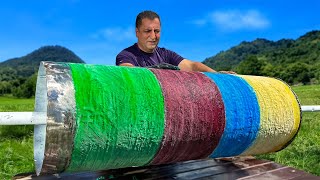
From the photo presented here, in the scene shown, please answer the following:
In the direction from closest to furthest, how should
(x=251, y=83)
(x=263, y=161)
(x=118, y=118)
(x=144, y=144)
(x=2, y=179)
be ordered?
(x=118, y=118), (x=144, y=144), (x=251, y=83), (x=2, y=179), (x=263, y=161)

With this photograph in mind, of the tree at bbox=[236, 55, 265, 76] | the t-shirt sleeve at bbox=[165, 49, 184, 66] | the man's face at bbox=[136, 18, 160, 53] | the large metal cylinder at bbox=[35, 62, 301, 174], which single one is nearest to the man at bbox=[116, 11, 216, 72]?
the man's face at bbox=[136, 18, 160, 53]

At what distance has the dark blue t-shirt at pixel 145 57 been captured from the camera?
3506 millimetres

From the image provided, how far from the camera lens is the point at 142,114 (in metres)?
2.29

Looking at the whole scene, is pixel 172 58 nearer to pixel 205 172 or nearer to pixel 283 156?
pixel 205 172

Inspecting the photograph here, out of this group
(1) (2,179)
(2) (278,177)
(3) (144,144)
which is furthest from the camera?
(1) (2,179)

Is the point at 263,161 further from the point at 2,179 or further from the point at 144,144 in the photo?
the point at 2,179

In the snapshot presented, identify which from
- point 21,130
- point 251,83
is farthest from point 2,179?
point 21,130

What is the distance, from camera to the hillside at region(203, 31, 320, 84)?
276 feet

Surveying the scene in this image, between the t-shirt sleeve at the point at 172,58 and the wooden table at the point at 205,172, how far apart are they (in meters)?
1.07

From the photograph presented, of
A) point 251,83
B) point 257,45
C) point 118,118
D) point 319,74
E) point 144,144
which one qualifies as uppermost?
point 257,45

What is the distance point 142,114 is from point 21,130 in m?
5.67

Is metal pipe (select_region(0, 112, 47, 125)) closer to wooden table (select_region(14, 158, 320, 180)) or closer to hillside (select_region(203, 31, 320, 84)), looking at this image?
wooden table (select_region(14, 158, 320, 180))

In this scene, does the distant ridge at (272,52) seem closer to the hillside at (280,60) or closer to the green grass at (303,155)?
the hillside at (280,60)

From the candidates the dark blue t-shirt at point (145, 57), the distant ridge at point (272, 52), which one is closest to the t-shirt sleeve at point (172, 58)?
the dark blue t-shirt at point (145, 57)
